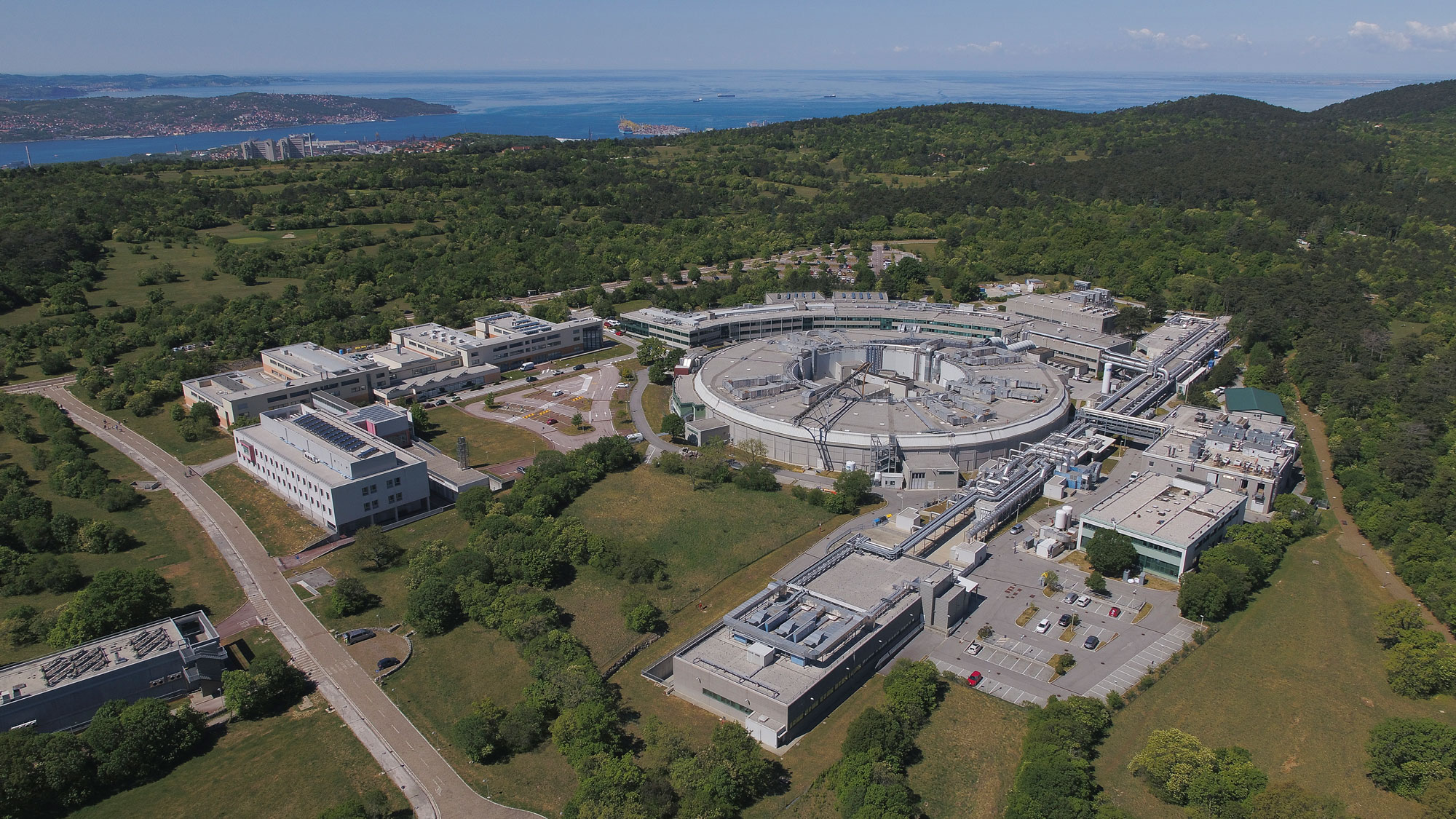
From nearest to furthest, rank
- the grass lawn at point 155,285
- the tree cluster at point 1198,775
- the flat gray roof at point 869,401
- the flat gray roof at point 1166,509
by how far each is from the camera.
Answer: the tree cluster at point 1198,775
the flat gray roof at point 1166,509
the flat gray roof at point 869,401
the grass lawn at point 155,285

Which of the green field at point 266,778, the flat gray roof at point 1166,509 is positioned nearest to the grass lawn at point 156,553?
the green field at point 266,778

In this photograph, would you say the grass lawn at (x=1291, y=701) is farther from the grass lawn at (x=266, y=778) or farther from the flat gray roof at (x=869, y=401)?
the grass lawn at (x=266, y=778)

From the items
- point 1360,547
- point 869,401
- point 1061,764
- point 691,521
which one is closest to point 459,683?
point 691,521

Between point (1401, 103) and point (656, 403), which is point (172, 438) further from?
point (1401, 103)

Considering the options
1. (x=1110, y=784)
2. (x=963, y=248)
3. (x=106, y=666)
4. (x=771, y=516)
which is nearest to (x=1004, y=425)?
(x=771, y=516)

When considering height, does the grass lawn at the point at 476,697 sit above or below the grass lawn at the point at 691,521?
below

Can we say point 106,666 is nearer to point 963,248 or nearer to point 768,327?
point 768,327
